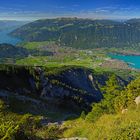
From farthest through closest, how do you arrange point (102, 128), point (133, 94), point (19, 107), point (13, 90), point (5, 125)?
point (13, 90)
point (19, 107)
point (133, 94)
point (102, 128)
point (5, 125)

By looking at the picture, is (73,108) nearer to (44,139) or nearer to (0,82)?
(0,82)

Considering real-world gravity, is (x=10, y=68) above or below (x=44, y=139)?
below

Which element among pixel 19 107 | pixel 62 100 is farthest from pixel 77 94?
pixel 19 107

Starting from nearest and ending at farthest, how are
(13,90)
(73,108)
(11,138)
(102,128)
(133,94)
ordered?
1. (11,138)
2. (102,128)
3. (133,94)
4. (13,90)
5. (73,108)

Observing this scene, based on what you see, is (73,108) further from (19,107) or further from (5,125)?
(5,125)

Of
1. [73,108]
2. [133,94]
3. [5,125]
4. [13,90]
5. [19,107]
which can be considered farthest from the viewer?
[73,108]

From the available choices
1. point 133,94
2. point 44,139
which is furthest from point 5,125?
point 133,94

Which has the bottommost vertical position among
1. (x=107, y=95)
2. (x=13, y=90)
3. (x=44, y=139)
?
(x=13, y=90)

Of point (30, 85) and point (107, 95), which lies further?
point (30, 85)

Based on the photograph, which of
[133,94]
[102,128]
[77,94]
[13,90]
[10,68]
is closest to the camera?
[102,128]
